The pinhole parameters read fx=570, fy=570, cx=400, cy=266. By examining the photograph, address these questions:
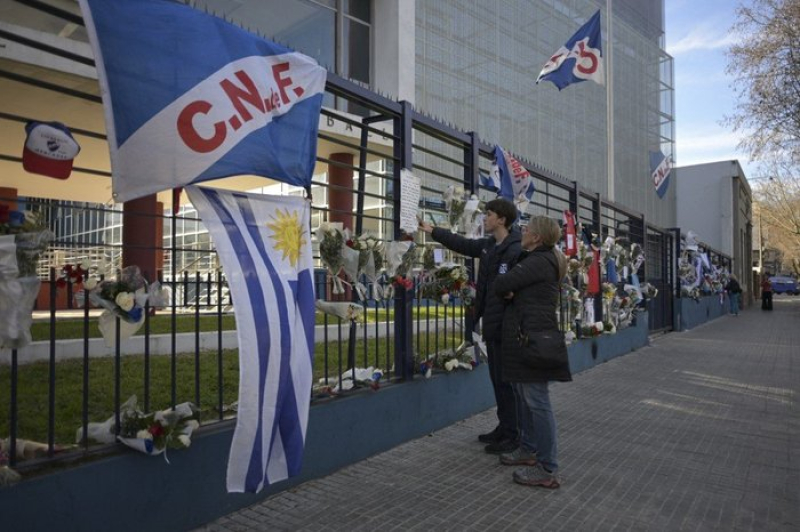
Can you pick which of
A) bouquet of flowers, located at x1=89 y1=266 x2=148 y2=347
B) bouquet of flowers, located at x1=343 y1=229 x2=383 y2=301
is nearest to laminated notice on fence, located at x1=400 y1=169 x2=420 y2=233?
bouquet of flowers, located at x1=343 y1=229 x2=383 y2=301

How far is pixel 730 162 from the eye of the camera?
1387 inches

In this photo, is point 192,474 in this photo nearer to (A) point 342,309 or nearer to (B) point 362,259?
(A) point 342,309

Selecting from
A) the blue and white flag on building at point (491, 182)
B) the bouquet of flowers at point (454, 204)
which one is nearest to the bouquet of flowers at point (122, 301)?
the bouquet of flowers at point (454, 204)

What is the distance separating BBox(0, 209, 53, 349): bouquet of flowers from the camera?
2588 millimetres

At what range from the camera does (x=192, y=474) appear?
3.35 metres

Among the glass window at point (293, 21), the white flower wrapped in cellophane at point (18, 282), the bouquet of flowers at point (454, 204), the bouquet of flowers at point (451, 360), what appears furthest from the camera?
the glass window at point (293, 21)

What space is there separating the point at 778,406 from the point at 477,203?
4426 millimetres

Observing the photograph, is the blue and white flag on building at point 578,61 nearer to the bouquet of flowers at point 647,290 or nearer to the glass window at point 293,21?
the bouquet of flowers at point 647,290

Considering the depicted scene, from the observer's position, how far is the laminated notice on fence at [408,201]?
201 inches

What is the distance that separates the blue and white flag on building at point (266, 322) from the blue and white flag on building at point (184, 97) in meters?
0.23

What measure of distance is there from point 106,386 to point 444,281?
138 inches

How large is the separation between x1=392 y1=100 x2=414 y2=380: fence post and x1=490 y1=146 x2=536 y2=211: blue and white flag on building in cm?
178

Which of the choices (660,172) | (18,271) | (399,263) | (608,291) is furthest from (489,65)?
(18,271)

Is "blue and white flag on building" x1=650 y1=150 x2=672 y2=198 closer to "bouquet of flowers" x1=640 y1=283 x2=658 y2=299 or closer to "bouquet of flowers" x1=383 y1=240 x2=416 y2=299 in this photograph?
"bouquet of flowers" x1=640 y1=283 x2=658 y2=299
